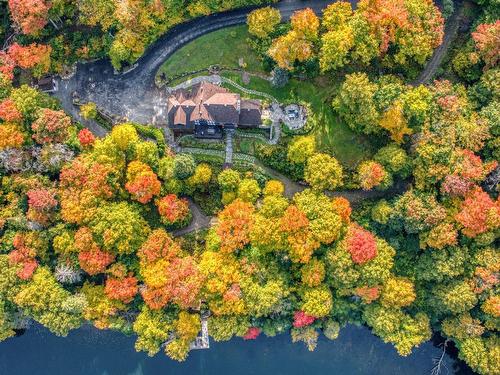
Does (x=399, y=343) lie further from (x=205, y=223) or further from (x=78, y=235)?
(x=78, y=235)

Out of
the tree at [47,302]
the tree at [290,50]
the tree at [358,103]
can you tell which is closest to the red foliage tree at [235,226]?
the tree at [358,103]

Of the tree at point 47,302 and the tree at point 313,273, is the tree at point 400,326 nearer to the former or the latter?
the tree at point 313,273

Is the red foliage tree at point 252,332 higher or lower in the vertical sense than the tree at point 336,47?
lower

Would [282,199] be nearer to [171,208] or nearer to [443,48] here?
[171,208]

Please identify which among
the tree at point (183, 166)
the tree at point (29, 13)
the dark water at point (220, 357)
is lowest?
the dark water at point (220, 357)

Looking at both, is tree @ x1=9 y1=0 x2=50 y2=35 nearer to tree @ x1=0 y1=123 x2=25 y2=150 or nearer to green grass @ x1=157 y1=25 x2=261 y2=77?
tree @ x1=0 y1=123 x2=25 y2=150

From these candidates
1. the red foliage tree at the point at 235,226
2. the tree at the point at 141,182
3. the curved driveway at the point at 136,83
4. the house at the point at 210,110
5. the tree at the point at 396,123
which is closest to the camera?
the tree at the point at 396,123

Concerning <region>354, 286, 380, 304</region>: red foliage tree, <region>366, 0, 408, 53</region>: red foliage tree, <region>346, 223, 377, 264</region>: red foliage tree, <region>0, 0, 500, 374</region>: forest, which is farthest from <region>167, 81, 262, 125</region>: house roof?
<region>354, 286, 380, 304</region>: red foliage tree
